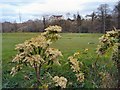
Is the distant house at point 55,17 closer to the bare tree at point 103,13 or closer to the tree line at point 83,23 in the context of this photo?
the tree line at point 83,23

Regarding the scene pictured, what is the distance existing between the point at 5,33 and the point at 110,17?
1.26m

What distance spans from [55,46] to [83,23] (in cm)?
45

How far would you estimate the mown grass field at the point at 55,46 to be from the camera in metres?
3.94

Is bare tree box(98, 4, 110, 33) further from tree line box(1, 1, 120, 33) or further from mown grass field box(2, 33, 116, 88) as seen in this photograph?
mown grass field box(2, 33, 116, 88)

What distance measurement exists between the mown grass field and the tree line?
0.22ft

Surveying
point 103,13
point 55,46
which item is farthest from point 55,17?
point 103,13

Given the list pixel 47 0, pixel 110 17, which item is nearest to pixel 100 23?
pixel 110 17

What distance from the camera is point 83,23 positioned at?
13.3ft

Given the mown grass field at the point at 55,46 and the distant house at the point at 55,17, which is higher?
the distant house at the point at 55,17

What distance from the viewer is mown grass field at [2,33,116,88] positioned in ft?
12.9

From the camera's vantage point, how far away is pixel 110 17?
13.2 feet

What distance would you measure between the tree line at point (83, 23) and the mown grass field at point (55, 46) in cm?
7

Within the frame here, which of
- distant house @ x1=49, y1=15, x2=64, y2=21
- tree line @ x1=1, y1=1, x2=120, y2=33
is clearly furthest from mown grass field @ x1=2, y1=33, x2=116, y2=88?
distant house @ x1=49, y1=15, x2=64, y2=21

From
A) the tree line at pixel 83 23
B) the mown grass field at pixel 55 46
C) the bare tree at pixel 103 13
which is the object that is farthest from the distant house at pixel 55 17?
the bare tree at pixel 103 13
